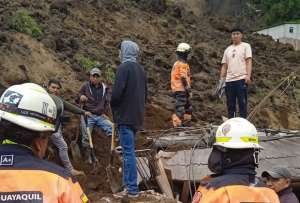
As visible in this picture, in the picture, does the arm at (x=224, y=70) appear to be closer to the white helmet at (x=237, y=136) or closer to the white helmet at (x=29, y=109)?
the white helmet at (x=237, y=136)

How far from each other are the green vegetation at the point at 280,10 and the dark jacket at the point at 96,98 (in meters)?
30.1

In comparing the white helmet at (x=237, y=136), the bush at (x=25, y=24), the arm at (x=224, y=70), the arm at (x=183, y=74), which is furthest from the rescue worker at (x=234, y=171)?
the bush at (x=25, y=24)

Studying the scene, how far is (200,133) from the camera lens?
9453 millimetres

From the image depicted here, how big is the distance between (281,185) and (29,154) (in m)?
3.18

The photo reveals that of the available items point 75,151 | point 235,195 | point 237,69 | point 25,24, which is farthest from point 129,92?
point 25,24

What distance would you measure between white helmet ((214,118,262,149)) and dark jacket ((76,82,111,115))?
550cm

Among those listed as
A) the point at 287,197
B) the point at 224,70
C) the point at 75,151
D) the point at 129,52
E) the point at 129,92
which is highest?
the point at 224,70

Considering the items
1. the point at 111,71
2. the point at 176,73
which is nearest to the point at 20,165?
the point at 176,73

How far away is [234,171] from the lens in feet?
10.3

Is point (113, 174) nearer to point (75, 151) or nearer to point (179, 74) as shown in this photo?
point (75, 151)

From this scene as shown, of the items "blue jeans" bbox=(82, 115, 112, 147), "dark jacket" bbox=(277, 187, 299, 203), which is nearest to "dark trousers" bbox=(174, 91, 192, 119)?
"blue jeans" bbox=(82, 115, 112, 147)

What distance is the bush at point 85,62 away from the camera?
1347 centimetres

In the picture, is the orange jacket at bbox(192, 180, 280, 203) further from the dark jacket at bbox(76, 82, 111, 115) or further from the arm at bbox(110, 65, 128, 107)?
the dark jacket at bbox(76, 82, 111, 115)

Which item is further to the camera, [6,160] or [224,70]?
[224,70]
